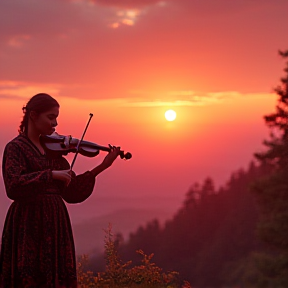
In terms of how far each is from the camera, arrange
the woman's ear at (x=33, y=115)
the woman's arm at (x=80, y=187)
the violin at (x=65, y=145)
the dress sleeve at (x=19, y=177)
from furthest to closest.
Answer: the woman's arm at (x=80, y=187)
the woman's ear at (x=33, y=115)
the violin at (x=65, y=145)
the dress sleeve at (x=19, y=177)

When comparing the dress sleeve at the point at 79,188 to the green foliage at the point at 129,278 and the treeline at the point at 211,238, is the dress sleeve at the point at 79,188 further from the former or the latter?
the treeline at the point at 211,238

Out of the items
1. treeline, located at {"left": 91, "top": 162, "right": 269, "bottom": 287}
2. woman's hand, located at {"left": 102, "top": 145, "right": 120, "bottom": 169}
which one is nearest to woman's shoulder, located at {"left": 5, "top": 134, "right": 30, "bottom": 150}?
woman's hand, located at {"left": 102, "top": 145, "right": 120, "bottom": 169}

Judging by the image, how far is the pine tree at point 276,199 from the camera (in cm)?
2894

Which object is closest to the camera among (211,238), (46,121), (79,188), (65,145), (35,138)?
(65,145)

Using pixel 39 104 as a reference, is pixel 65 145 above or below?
below

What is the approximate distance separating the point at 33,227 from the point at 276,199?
968 inches

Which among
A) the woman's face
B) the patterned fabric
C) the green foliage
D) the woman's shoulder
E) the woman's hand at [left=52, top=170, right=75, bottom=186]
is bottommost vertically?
the green foliage

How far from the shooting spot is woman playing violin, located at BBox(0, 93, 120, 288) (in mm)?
6668

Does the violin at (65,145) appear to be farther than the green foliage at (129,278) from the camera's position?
No

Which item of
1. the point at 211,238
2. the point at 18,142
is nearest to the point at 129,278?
the point at 18,142

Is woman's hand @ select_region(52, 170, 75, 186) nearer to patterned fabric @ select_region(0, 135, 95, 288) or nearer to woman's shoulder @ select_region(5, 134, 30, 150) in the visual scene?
patterned fabric @ select_region(0, 135, 95, 288)

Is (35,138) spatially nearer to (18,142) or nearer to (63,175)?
(18,142)

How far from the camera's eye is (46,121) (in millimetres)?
6867

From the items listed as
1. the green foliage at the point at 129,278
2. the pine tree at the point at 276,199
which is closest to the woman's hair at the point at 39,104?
the green foliage at the point at 129,278
